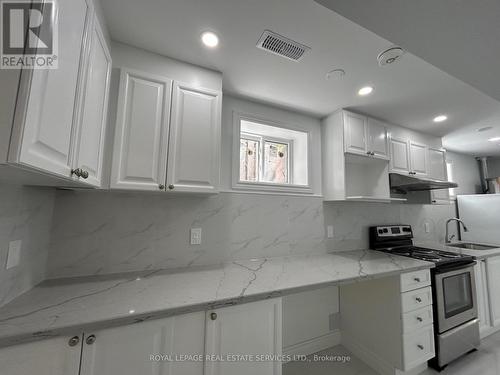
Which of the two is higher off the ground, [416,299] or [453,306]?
[416,299]

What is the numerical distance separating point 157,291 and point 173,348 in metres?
0.29

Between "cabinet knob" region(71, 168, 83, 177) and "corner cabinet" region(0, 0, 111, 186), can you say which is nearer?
"corner cabinet" region(0, 0, 111, 186)

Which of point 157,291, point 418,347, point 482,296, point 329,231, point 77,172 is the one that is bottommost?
point 418,347

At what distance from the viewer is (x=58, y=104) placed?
0.69 metres

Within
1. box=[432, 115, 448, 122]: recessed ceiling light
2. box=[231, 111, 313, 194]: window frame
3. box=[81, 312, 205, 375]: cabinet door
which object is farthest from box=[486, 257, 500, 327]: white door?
box=[81, 312, 205, 375]: cabinet door

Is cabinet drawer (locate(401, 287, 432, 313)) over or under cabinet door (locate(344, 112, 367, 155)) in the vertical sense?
under

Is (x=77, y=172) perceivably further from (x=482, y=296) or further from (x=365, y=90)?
(x=482, y=296)

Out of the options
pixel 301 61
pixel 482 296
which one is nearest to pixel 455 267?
pixel 482 296

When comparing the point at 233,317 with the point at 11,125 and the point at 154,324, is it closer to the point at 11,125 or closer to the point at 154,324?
the point at 154,324

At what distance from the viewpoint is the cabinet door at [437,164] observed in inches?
103

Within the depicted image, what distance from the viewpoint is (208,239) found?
1.65 metres

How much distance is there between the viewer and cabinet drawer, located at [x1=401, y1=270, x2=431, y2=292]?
157 centimetres

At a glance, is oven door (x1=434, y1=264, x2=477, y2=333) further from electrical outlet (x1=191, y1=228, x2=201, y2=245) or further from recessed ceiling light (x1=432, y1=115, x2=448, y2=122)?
electrical outlet (x1=191, y1=228, x2=201, y2=245)

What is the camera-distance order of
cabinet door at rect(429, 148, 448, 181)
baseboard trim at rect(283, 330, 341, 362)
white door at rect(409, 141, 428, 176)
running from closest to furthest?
baseboard trim at rect(283, 330, 341, 362) → white door at rect(409, 141, 428, 176) → cabinet door at rect(429, 148, 448, 181)
